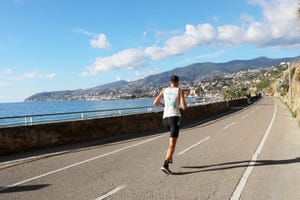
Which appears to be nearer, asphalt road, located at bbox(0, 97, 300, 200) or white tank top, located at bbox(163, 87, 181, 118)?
asphalt road, located at bbox(0, 97, 300, 200)

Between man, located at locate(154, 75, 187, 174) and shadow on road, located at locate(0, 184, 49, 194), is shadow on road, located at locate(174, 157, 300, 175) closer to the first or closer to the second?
man, located at locate(154, 75, 187, 174)

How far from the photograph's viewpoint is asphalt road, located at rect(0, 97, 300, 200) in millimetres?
6504

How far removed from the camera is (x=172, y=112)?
324 inches

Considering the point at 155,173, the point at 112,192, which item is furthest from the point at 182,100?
the point at 112,192

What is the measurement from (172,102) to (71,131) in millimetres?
7448

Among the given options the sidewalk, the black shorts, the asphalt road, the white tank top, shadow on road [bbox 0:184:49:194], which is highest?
the white tank top

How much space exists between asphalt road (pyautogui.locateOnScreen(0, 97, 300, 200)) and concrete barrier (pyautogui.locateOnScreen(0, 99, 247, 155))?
1014 mm

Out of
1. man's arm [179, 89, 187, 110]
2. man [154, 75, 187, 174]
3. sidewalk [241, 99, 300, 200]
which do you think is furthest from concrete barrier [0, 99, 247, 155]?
sidewalk [241, 99, 300, 200]

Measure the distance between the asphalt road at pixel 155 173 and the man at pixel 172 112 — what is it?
42 cm

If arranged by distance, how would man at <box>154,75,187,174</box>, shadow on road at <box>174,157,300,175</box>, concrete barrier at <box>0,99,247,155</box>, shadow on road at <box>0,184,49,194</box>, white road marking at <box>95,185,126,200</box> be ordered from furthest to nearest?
1. concrete barrier at <box>0,99,247,155</box>
2. shadow on road at <box>174,157,300,175</box>
3. man at <box>154,75,187,174</box>
4. shadow on road at <box>0,184,49,194</box>
5. white road marking at <box>95,185,126,200</box>

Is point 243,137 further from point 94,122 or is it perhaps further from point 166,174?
point 166,174

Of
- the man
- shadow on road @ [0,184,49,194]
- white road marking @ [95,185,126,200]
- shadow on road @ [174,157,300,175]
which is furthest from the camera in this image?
shadow on road @ [174,157,300,175]

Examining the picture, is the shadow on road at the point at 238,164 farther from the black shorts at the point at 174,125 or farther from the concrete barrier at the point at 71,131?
the concrete barrier at the point at 71,131

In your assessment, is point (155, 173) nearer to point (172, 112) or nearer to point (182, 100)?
point (172, 112)
